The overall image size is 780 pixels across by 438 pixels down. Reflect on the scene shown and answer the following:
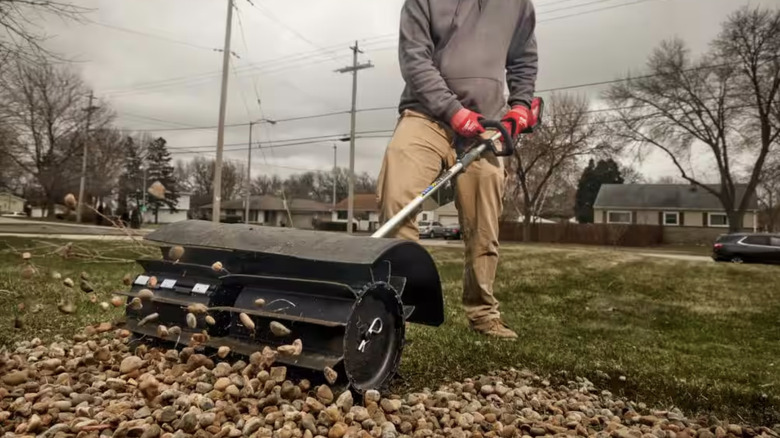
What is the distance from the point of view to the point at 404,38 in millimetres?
2830

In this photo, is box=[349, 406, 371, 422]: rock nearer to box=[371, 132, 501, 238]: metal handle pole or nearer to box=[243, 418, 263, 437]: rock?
box=[243, 418, 263, 437]: rock

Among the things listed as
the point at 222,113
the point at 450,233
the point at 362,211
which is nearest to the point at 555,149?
the point at 450,233

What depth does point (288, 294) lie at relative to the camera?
1735 mm

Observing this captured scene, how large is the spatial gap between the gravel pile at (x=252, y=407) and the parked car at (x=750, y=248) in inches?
844

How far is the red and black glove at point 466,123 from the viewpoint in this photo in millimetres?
2662

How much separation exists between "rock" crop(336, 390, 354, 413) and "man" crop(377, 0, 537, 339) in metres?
1.14

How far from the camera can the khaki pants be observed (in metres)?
2.71

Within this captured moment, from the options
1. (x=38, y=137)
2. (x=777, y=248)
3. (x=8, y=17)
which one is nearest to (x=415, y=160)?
(x=8, y=17)

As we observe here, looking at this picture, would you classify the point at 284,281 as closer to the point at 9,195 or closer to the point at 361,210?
the point at 9,195

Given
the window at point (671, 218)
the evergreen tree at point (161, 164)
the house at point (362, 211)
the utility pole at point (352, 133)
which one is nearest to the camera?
the utility pole at point (352, 133)

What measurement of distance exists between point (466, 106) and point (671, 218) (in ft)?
155

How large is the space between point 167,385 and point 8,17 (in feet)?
24.8

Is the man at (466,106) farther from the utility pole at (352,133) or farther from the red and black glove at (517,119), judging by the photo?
the utility pole at (352,133)

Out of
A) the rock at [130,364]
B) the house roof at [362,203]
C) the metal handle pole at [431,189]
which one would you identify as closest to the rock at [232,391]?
the rock at [130,364]
